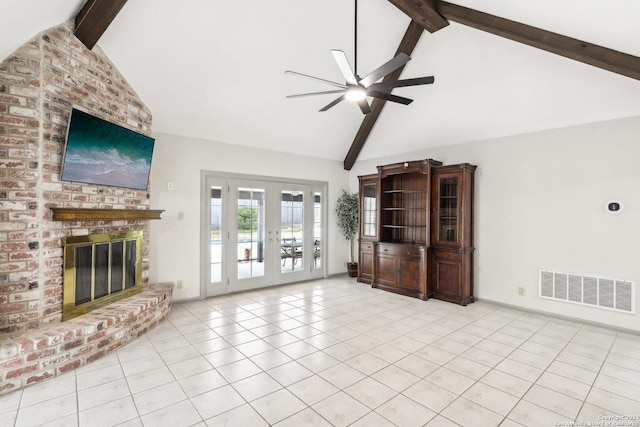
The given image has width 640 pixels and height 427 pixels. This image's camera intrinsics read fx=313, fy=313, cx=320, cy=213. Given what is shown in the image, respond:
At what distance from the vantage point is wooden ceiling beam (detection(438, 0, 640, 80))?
2.94m

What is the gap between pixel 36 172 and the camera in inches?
113

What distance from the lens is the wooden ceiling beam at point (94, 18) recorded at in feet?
9.83

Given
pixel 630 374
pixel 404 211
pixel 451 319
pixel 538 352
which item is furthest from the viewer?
pixel 404 211

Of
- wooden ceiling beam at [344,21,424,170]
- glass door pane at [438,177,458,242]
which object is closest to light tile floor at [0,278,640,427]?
glass door pane at [438,177,458,242]

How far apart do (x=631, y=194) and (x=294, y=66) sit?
4.50 metres

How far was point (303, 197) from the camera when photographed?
6.40 m

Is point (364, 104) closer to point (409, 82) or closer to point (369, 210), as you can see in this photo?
point (409, 82)

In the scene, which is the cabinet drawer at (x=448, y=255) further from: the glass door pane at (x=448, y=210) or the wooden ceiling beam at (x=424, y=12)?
the wooden ceiling beam at (x=424, y=12)

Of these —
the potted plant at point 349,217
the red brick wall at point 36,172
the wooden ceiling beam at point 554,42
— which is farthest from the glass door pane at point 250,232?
the wooden ceiling beam at point 554,42

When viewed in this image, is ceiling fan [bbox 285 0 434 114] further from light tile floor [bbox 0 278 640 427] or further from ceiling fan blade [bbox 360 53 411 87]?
light tile floor [bbox 0 278 640 427]

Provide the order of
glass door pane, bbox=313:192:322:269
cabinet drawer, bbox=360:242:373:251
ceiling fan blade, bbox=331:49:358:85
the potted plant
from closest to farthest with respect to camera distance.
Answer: ceiling fan blade, bbox=331:49:358:85 → cabinet drawer, bbox=360:242:373:251 → glass door pane, bbox=313:192:322:269 → the potted plant

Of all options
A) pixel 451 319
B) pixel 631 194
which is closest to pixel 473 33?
pixel 631 194

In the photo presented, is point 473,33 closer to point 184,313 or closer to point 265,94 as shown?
point 265,94

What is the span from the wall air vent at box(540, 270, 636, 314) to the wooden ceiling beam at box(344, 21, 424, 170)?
11.8 feet
